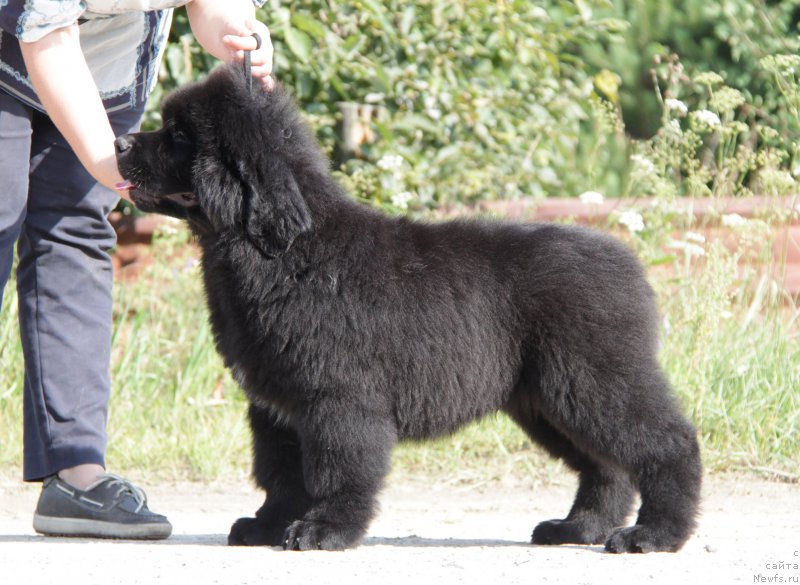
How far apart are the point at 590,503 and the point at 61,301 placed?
183cm

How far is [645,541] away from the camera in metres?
3.30

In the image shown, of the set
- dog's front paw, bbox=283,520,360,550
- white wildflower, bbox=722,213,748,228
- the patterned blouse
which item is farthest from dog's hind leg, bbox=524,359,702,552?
white wildflower, bbox=722,213,748,228

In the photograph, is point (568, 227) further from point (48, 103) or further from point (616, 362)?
point (48, 103)

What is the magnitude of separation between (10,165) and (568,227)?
1721 millimetres

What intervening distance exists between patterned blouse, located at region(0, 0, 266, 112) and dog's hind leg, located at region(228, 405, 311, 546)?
1115mm

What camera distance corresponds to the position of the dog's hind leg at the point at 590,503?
3.60 metres

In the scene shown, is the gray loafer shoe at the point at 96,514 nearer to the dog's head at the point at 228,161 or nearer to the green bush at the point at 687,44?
the dog's head at the point at 228,161

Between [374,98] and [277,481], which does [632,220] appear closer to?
[374,98]

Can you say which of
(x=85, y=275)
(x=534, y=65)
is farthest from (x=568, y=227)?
(x=534, y=65)

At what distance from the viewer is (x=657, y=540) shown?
330 centimetres

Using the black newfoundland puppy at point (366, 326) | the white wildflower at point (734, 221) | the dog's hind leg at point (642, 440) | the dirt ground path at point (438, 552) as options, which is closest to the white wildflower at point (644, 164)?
the white wildflower at point (734, 221)

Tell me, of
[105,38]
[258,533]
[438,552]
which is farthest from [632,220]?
[105,38]

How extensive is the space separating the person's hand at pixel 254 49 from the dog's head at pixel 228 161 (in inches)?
2.3

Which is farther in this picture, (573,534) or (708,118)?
(708,118)
